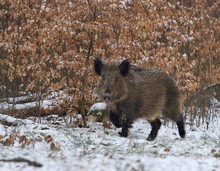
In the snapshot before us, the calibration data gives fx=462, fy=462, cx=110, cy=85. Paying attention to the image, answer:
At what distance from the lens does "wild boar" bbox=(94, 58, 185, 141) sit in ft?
28.7

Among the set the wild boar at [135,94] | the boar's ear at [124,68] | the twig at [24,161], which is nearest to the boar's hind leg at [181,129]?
the wild boar at [135,94]

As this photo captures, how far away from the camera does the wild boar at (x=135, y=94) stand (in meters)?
8.75

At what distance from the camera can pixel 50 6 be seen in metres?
9.66

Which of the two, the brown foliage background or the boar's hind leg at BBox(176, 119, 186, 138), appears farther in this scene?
the boar's hind leg at BBox(176, 119, 186, 138)

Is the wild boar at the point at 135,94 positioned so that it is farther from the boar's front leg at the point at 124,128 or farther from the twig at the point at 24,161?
the twig at the point at 24,161

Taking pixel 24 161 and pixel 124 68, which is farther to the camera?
pixel 124 68

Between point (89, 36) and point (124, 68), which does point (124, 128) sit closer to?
point (124, 68)

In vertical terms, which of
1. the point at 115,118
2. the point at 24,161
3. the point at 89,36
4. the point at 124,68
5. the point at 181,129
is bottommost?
the point at 181,129

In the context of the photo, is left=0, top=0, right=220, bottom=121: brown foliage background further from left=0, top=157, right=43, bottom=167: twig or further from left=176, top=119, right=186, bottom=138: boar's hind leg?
left=0, top=157, right=43, bottom=167: twig

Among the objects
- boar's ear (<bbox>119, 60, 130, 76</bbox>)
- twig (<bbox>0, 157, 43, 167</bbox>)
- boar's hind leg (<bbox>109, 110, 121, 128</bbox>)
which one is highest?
boar's ear (<bbox>119, 60, 130, 76</bbox>)

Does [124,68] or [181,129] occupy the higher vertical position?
[124,68]

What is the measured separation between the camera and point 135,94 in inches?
360

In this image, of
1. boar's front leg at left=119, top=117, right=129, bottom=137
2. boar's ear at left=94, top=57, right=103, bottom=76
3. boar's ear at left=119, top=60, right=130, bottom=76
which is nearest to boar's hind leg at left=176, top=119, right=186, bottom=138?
boar's front leg at left=119, top=117, right=129, bottom=137

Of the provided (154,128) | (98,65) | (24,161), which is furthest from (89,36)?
(24,161)
